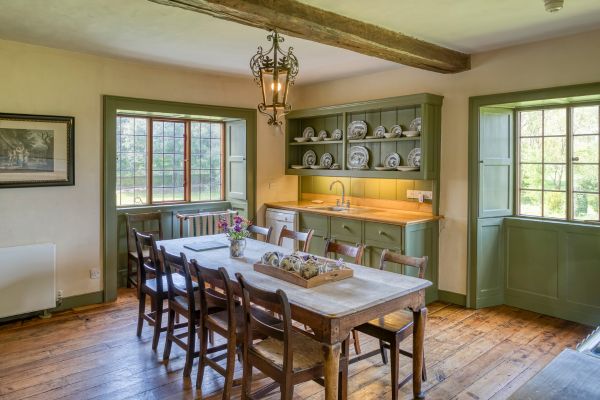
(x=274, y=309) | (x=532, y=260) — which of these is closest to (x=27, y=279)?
(x=274, y=309)

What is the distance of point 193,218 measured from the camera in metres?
5.52

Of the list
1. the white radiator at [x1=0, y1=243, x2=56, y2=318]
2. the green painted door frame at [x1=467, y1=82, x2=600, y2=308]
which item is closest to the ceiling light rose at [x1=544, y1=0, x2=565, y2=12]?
the green painted door frame at [x1=467, y1=82, x2=600, y2=308]

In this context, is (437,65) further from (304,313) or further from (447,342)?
(304,313)


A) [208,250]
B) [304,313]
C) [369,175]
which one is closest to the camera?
[304,313]

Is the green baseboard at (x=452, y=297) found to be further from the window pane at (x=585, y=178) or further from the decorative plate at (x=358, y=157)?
the decorative plate at (x=358, y=157)

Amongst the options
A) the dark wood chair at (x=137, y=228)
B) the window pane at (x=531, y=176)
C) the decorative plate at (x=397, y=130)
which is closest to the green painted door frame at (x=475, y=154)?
the window pane at (x=531, y=176)

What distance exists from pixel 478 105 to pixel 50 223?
14.6ft

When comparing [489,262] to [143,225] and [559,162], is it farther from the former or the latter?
[143,225]

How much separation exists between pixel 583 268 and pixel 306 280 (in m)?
2.97

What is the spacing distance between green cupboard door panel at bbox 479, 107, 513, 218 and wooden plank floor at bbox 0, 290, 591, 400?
3.61ft

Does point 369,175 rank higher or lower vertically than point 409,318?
higher

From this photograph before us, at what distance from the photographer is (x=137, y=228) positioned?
5.32 metres

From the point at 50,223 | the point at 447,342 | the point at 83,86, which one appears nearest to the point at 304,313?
the point at 447,342

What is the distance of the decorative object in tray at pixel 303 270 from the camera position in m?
2.66
